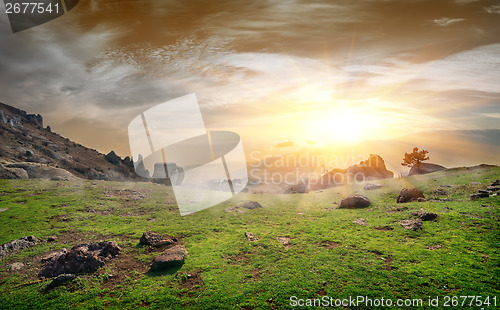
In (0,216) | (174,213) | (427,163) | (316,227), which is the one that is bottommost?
(427,163)

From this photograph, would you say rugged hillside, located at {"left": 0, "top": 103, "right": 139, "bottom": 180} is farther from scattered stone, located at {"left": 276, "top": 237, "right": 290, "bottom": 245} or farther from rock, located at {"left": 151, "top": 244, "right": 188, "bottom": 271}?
scattered stone, located at {"left": 276, "top": 237, "right": 290, "bottom": 245}

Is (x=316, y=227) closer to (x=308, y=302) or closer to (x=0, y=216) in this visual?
(x=308, y=302)

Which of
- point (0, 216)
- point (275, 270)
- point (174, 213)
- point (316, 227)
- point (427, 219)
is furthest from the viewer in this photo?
point (174, 213)

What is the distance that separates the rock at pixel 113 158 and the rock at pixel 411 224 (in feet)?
544

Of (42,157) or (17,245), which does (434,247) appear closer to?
Result: (17,245)

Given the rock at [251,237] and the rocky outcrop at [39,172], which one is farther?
the rocky outcrop at [39,172]

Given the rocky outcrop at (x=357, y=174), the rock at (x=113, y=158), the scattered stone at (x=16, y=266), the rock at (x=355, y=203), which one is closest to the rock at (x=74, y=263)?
the scattered stone at (x=16, y=266)

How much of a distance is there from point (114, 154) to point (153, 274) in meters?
161

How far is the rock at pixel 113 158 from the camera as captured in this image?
500ft

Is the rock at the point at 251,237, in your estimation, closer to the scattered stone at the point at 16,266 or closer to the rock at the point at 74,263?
the rock at the point at 74,263

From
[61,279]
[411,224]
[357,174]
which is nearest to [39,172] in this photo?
[61,279]

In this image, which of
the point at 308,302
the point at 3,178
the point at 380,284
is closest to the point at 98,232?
the point at 308,302

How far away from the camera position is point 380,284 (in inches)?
643

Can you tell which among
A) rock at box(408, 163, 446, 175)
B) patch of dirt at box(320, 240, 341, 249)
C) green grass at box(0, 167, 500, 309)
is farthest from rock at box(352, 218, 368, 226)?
rock at box(408, 163, 446, 175)
